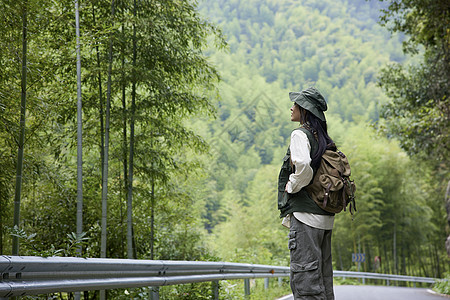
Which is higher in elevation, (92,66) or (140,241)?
(92,66)

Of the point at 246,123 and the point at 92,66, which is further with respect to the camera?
the point at 246,123

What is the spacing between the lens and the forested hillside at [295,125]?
3145 centimetres

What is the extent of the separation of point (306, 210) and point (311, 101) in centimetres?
82

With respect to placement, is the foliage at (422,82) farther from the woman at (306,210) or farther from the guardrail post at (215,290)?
the woman at (306,210)

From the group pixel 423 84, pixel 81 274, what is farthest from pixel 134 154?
pixel 423 84

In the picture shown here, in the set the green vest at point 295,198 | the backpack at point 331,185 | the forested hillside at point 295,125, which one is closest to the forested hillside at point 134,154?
the forested hillside at point 295,125

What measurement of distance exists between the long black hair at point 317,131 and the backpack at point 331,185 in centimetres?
5

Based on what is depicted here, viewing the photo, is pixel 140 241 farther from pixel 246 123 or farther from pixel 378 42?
pixel 378 42

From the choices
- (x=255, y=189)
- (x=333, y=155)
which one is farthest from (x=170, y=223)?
(x=255, y=189)

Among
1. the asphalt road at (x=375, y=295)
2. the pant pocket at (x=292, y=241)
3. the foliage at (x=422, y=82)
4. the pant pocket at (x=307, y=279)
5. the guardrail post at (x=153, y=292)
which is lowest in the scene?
the asphalt road at (x=375, y=295)

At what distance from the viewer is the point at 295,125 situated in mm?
74500

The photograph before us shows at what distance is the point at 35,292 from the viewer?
2510 mm

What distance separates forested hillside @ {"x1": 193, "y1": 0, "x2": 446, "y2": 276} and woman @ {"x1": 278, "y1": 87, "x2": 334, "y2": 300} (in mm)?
6220

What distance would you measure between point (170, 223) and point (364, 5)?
560 ft
